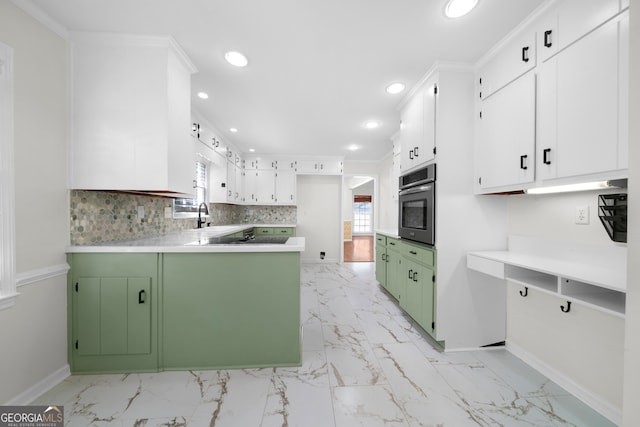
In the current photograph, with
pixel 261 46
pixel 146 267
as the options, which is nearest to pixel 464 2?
pixel 261 46

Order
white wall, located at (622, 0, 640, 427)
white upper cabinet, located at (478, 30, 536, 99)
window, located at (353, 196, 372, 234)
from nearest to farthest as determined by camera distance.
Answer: white wall, located at (622, 0, 640, 427), white upper cabinet, located at (478, 30, 536, 99), window, located at (353, 196, 372, 234)

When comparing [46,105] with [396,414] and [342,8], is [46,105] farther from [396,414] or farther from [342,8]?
[396,414]

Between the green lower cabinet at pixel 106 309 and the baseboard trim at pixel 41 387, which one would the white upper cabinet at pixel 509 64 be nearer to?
the green lower cabinet at pixel 106 309

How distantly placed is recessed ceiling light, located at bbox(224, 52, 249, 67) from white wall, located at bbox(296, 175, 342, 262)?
3734 mm

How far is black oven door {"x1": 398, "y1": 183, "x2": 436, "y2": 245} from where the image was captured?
215 centimetres

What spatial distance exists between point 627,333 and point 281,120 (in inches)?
135

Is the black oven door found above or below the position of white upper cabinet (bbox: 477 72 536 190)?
below

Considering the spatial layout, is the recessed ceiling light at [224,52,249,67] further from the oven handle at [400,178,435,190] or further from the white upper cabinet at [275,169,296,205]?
the white upper cabinet at [275,169,296,205]

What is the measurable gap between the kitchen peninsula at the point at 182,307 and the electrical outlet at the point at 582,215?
189 centimetres

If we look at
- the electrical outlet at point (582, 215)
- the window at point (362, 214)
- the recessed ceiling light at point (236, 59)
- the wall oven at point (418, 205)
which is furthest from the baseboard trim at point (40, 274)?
the window at point (362, 214)

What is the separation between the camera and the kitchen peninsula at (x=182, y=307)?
174 cm

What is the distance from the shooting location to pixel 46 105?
63.1 inches

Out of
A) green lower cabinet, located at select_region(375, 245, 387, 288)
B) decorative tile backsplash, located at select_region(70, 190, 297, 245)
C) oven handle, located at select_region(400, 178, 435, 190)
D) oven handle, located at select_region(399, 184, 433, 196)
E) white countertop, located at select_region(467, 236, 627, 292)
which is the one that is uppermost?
oven handle, located at select_region(400, 178, 435, 190)

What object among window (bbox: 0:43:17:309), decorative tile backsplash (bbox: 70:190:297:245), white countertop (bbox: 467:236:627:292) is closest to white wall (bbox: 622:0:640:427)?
white countertop (bbox: 467:236:627:292)
